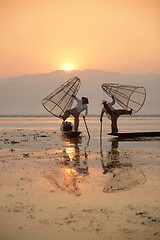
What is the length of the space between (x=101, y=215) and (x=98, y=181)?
327cm

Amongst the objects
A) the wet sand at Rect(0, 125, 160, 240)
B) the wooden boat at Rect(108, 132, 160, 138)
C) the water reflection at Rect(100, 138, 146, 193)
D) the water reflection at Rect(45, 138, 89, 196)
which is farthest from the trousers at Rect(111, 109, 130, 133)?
the wet sand at Rect(0, 125, 160, 240)

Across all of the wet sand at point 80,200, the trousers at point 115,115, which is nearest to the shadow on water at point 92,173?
the wet sand at point 80,200

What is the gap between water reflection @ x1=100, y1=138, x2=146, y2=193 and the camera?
990cm

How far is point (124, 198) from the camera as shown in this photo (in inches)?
339

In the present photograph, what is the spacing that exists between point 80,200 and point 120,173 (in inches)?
144

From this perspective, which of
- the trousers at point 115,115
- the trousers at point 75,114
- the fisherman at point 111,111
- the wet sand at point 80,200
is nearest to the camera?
the wet sand at point 80,200

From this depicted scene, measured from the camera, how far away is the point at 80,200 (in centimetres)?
847

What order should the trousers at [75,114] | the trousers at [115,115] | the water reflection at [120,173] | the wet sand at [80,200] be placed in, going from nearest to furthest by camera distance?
the wet sand at [80,200] < the water reflection at [120,173] < the trousers at [115,115] < the trousers at [75,114]

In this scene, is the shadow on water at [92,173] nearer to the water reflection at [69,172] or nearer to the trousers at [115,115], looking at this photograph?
the water reflection at [69,172]

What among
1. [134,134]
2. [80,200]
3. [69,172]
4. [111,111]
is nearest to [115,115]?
[111,111]

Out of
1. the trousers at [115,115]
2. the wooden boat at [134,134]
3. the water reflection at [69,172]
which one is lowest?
the wooden boat at [134,134]

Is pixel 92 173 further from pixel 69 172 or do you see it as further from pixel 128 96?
pixel 128 96

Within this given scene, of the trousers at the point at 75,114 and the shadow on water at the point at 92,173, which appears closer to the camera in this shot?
the shadow on water at the point at 92,173

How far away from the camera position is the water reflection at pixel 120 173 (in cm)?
990
